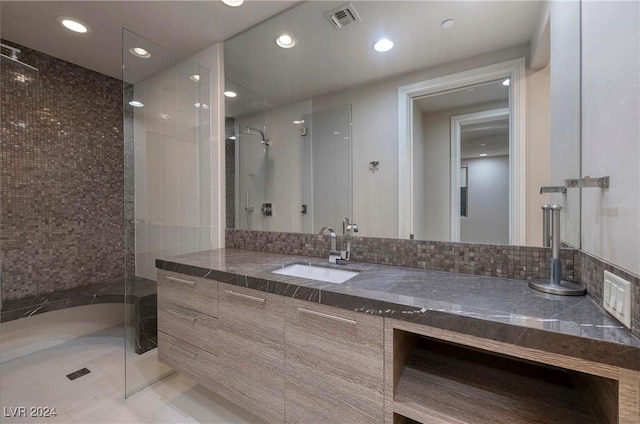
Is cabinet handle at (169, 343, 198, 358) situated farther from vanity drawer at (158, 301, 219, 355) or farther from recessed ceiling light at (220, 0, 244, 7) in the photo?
recessed ceiling light at (220, 0, 244, 7)

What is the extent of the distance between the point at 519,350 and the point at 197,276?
1.46 metres

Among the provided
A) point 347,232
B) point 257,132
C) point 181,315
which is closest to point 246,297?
point 181,315

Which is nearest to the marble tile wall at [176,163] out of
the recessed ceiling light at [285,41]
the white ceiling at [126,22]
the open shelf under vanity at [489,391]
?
the white ceiling at [126,22]

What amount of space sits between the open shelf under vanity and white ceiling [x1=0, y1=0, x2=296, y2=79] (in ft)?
7.45

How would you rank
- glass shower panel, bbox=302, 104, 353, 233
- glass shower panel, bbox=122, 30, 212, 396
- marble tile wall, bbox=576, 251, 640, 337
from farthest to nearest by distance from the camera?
glass shower panel, bbox=122, 30, 212, 396 < glass shower panel, bbox=302, 104, 353, 233 < marble tile wall, bbox=576, 251, 640, 337

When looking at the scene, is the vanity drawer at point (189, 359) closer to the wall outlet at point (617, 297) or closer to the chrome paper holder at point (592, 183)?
the wall outlet at point (617, 297)

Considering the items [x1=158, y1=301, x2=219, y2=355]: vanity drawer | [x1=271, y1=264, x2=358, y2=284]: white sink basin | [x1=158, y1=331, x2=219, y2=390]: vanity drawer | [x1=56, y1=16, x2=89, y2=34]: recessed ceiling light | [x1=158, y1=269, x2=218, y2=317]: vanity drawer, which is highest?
[x1=56, y1=16, x2=89, y2=34]: recessed ceiling light

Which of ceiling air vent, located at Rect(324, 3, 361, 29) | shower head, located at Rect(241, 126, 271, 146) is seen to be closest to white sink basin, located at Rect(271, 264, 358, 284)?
shower head, located at Rect(241, 126, 271, 146)

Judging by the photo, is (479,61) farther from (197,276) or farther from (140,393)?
(140,393)

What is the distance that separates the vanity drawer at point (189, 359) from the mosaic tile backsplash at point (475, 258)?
2.64 feet

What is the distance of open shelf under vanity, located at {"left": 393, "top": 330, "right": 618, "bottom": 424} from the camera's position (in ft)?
2.79

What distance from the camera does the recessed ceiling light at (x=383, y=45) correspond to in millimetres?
1604

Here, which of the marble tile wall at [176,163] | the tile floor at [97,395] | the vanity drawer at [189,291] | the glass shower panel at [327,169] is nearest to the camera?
the vanity drawer at [189,291]

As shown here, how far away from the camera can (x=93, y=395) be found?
1786 mm
